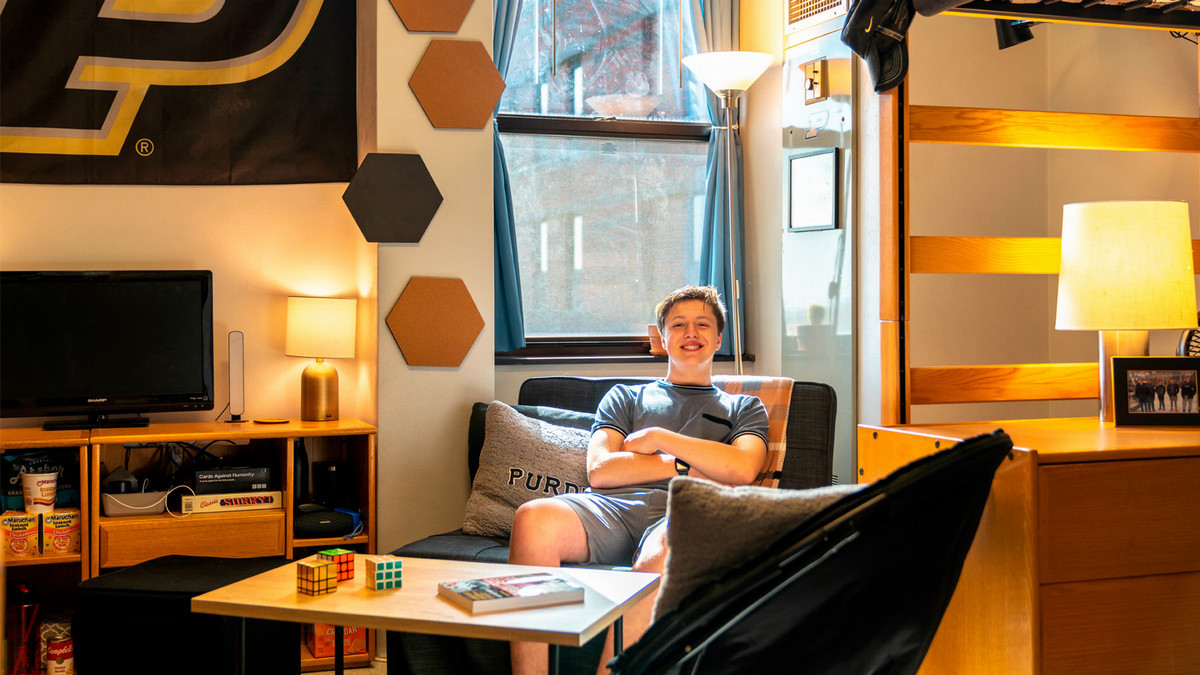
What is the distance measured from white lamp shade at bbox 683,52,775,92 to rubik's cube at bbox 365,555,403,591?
2373 millimetres

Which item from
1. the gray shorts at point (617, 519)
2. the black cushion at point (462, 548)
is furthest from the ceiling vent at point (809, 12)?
the black cushion at point (462, 548)

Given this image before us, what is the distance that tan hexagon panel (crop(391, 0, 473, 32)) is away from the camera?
3.36 metres

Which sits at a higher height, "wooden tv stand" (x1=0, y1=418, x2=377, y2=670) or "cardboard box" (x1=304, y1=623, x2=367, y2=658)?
A: "wooden tv stand" (x1=0, y1=418, x2=377, y2=670)

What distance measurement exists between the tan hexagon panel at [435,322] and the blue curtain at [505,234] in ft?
1.34

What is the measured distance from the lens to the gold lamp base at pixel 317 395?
3.49 meters

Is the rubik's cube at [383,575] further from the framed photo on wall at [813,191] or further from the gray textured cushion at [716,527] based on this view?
the framed photo on wall at [813,191]

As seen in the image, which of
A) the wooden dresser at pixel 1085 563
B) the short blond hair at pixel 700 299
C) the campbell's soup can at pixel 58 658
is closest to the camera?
the wooden dresser at pixel 1085 563

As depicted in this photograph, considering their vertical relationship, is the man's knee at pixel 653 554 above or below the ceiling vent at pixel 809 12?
below

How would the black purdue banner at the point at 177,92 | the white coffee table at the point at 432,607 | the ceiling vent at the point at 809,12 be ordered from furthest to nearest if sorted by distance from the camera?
1. the ceiling vent at the point at 809,12
2. the black purdue banner at the point at 177,92
3. the white coffee table at the point at 432,607

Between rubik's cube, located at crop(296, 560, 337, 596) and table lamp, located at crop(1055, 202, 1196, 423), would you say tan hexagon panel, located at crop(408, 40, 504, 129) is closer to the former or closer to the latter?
rubik's cube, located at crop(296, 560, 337, 596)

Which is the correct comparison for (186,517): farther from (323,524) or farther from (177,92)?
(177,92)

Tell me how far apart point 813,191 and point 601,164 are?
0.93 meters

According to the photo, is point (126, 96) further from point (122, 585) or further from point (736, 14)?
point (736, 14)

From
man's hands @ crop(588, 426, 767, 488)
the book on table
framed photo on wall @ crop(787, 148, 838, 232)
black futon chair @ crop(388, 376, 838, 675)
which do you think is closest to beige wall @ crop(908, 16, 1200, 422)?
framed photo on wall @ crop(787, 148, 838, 232)
